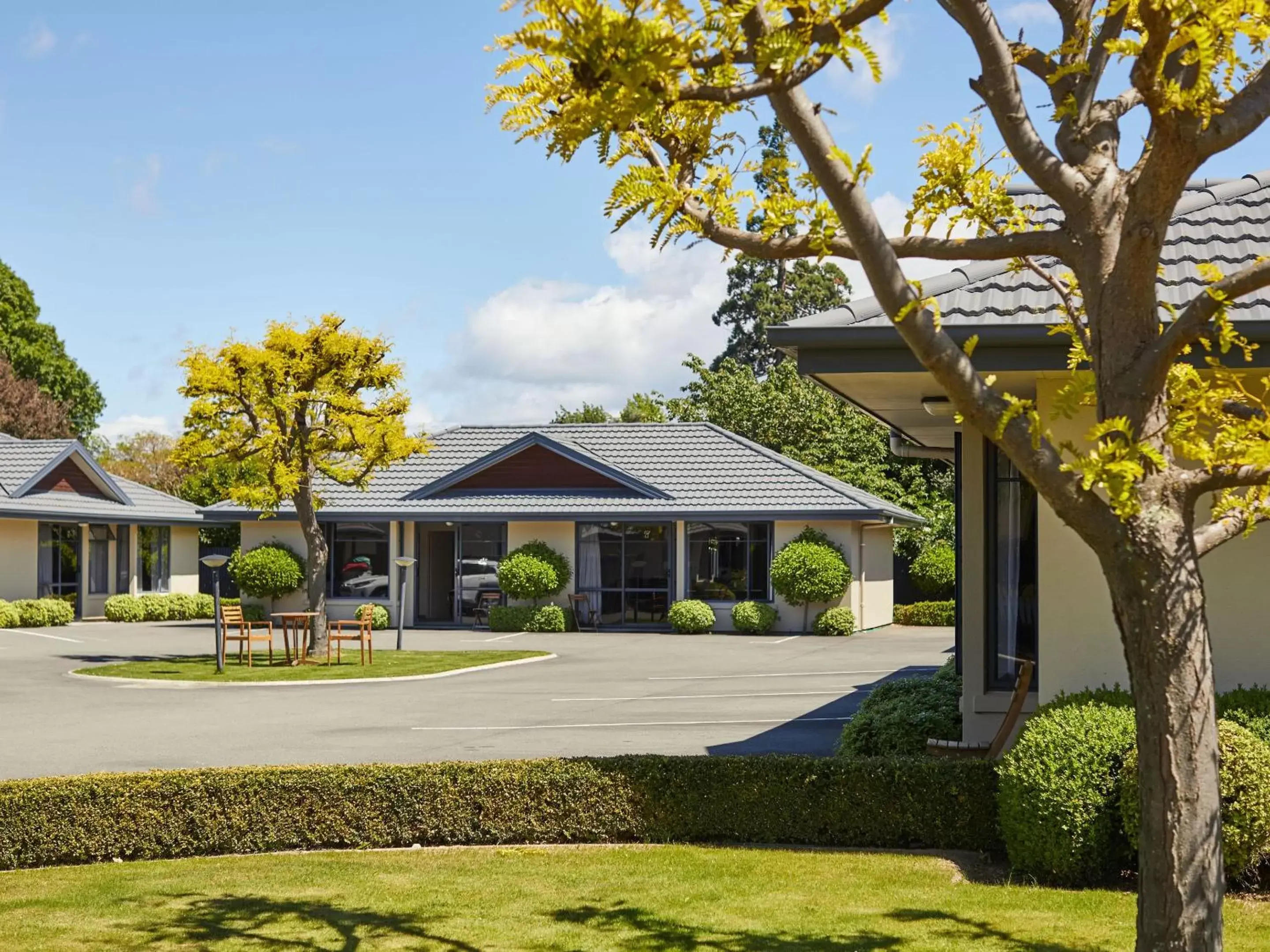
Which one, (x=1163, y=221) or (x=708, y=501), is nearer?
(x=1163, y=221)

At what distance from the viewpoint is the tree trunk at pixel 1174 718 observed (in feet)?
16.0

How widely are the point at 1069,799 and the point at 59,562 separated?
116 ft

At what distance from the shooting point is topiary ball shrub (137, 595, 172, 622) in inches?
1537

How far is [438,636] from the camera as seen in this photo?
32.3m

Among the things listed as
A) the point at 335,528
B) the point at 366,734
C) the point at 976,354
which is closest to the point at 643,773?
the point at 976,354

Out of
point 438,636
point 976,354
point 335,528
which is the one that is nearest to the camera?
point 976,354

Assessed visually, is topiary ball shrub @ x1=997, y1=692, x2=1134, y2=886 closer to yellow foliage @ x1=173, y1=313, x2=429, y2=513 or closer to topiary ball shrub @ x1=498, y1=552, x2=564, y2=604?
yellow foliage @ x1=173, y1=313, x2=429, y2=513

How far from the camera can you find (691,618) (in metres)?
33.2

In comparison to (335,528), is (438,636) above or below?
below

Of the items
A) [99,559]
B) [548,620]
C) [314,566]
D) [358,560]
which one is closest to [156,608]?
[99,559]

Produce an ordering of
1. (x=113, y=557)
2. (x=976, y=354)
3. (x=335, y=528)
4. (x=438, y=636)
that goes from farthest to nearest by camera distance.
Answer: (x=113, y=557) → (x=335, y=528) → (x=438, y=636) → (x=976, y=354)

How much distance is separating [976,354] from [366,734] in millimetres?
9133

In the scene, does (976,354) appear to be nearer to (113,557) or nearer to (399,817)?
(399,817)

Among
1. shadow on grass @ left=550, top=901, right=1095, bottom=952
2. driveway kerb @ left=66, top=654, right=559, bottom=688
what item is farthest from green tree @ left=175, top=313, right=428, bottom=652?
shadow on grass @ left=550, top=901, right=1095, bottom=952
